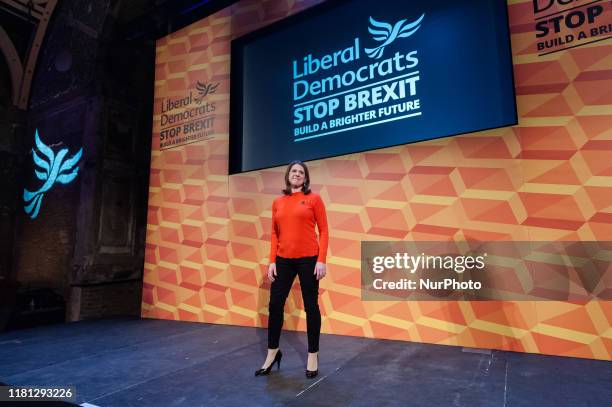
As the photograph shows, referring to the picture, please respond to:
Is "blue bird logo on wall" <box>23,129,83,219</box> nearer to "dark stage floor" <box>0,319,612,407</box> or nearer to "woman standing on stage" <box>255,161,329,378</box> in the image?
"dark stage floor" <box>0,319,612,407</box>

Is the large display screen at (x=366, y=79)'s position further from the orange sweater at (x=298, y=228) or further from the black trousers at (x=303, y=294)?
the black trousers at (x=303, y=294)

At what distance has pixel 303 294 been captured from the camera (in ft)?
6.74

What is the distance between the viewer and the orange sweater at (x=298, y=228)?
6.75 feet

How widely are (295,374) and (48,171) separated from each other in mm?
4787

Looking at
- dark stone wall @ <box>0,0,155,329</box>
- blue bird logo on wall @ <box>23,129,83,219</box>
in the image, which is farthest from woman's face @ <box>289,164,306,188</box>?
blue bird logo on wall @ <box>23,129,83,219</box>

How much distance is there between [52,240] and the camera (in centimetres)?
473

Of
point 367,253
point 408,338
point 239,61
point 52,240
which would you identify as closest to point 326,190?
point 367,253

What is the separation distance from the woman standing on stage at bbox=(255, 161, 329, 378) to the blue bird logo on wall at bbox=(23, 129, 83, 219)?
3.71 metres

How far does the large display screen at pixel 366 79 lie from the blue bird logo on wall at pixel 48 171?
2.38 metres

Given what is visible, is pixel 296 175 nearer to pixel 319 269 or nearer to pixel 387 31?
pixel 319 269

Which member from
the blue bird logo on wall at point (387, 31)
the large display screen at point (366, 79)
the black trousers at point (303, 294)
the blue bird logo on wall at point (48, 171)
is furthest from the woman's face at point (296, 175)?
the blue bird logo on wall at point (48, 171)

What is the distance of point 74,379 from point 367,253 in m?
2.19

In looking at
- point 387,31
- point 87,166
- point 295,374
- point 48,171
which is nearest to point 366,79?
point 387,31

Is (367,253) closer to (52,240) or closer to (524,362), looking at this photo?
(524,362)
